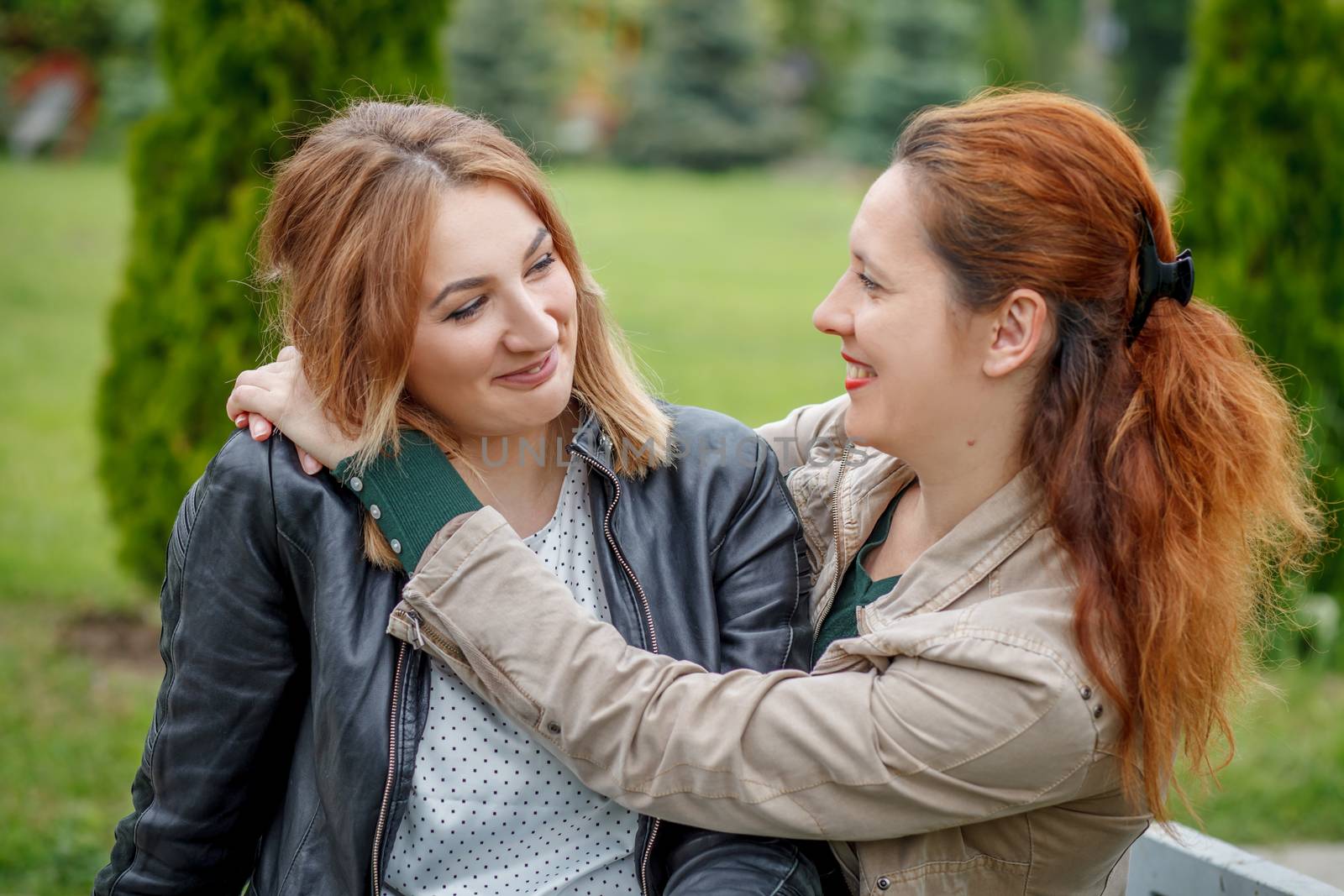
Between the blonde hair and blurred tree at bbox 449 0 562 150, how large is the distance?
909 inches

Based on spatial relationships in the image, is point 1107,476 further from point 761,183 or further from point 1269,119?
point 761,183

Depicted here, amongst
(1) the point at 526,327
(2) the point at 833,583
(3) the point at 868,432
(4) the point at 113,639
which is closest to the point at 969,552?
(3) the point at 868,432

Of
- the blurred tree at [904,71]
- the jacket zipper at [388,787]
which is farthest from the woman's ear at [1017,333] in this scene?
the blurred tree at [904,71]

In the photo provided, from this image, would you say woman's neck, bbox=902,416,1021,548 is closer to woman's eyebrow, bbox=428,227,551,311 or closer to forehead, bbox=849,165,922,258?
forehead, bbox=849,165,922,258

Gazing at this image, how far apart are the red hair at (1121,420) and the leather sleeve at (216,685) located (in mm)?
1181

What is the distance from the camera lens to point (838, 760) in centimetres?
200

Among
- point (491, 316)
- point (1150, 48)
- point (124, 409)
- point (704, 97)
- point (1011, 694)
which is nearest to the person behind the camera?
point (1011, 694)

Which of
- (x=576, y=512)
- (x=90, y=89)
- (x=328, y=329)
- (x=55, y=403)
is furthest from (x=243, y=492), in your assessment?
(x=90, y=89)

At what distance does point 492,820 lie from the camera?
2.22m

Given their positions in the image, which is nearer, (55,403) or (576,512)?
(576,512)

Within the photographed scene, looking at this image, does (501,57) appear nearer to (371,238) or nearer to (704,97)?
(704,97)

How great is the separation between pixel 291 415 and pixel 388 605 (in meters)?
0.35

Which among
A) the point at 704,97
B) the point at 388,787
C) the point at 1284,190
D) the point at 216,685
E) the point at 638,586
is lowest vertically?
the point at 704,97

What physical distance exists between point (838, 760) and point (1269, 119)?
4244 mm
